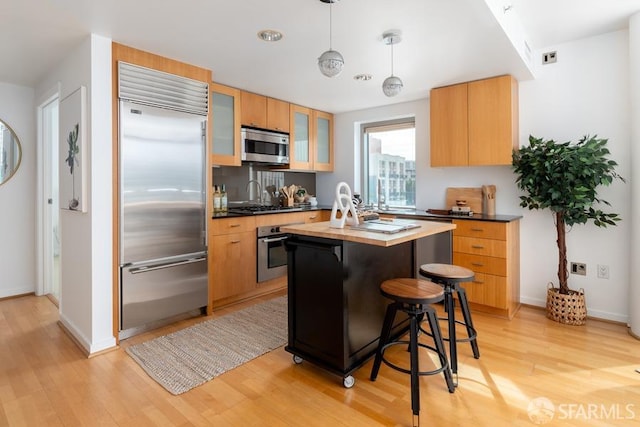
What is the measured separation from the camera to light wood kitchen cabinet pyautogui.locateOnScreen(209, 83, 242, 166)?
359 centimetres

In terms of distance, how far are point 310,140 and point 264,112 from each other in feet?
2.92

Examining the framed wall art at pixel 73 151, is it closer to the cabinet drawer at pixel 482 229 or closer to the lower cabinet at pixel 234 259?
the lower cabinet at pixel 234 259

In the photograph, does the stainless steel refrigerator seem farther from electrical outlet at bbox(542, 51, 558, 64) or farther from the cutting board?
electrical outlet at bbox(542, 51, 558, 64)

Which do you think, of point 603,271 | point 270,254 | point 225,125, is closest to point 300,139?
point 225,125

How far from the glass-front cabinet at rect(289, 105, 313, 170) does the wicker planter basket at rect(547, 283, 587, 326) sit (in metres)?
3.21

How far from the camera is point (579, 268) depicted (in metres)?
3.18

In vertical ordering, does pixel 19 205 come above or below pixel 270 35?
below

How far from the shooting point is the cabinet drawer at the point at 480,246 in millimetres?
3129

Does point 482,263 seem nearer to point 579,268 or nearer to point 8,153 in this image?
point 579,268

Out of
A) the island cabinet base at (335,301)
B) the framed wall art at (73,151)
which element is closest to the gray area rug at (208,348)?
the island cabinet base at (335,301)

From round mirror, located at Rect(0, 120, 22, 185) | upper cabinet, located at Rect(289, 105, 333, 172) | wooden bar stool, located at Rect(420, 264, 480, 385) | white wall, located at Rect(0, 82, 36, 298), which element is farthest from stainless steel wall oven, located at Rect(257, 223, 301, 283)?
round mirror, located at Rect(0, 120, 22, 185)

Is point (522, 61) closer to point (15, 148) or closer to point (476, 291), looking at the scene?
point (476, 291)

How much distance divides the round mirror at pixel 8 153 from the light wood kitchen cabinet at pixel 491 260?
4826 millimetres

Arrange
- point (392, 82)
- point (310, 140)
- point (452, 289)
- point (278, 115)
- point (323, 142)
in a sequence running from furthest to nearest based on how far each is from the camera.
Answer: point (323, 142)
point (310, 140)
point (278, 115)
point (392, 82)
point (452, 289)
